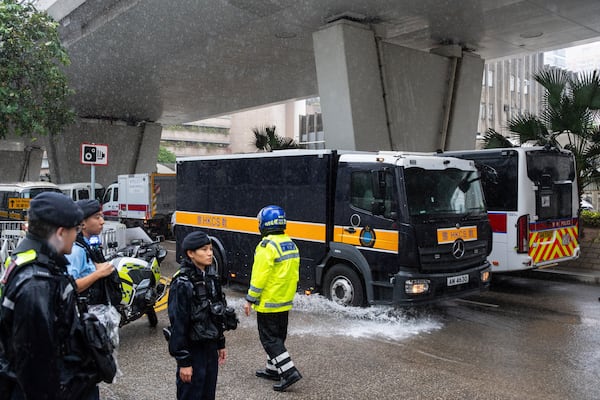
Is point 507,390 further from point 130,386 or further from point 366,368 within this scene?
point 130,386

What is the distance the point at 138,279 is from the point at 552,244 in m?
7.71

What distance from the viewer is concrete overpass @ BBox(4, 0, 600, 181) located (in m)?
13.3

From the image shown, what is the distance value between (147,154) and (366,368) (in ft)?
99.8

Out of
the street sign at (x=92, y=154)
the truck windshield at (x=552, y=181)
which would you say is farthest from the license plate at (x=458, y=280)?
the street sign at (x=92, y=154)

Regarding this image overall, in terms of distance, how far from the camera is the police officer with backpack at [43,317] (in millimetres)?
2250

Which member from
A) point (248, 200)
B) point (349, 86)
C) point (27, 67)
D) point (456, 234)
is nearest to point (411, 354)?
point (456, 234)

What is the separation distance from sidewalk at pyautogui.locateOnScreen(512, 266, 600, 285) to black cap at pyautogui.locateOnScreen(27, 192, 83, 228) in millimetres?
11237

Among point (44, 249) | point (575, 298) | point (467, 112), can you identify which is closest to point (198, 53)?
point (467, 112)

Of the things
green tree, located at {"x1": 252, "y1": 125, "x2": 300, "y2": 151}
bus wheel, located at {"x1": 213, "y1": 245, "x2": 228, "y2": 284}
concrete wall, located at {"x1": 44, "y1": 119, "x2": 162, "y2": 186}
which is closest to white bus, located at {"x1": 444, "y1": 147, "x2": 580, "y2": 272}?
bus wheel, located at {"x1": 213, "y1": 245, "x2": 228, "y2": 284}

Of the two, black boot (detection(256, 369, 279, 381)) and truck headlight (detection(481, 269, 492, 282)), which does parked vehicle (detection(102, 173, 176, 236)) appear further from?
black boot (detection(256, 369, 279, 381))

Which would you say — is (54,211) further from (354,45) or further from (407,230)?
(354,45)

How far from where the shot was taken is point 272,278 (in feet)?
16.2

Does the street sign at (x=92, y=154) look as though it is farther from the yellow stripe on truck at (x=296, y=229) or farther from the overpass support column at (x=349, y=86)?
the overpass support column at (x=349, y=86)

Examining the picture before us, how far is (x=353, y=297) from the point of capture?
8.23 meters
